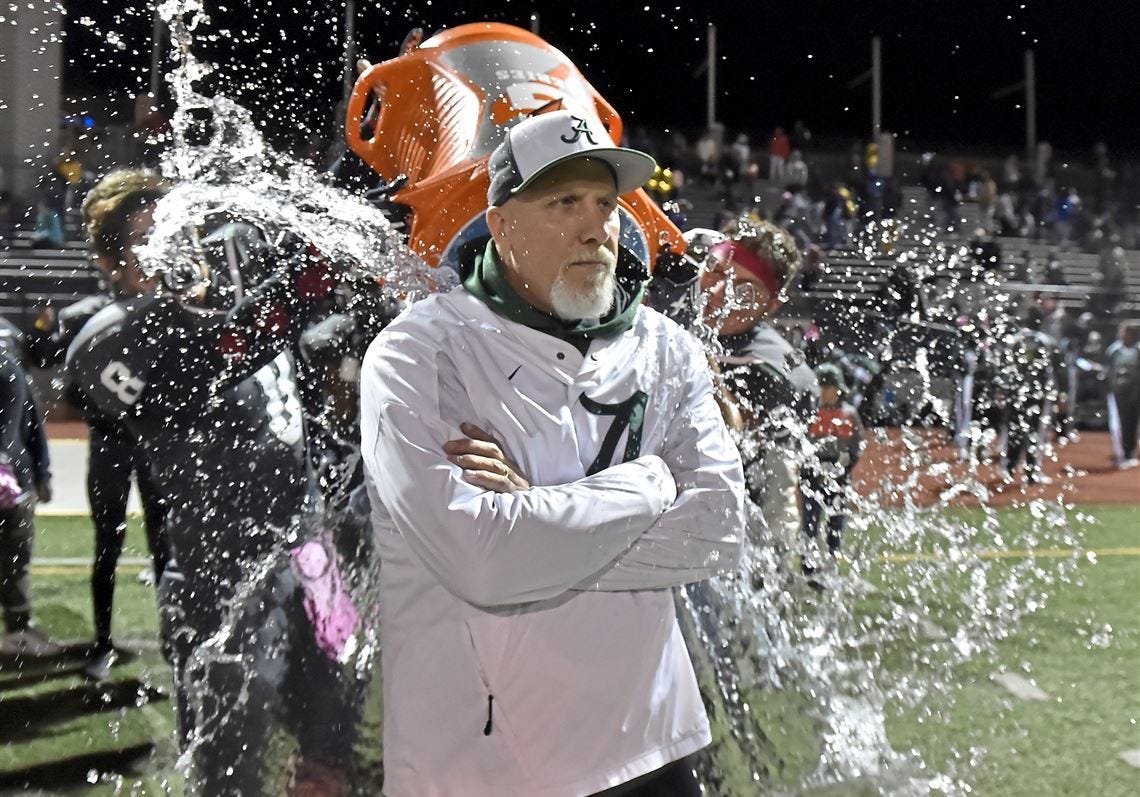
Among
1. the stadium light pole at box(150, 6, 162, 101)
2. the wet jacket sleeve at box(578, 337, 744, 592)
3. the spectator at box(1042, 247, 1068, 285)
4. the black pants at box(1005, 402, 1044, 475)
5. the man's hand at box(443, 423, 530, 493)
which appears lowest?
the spectator at box(1042, 247, 1068, 285)

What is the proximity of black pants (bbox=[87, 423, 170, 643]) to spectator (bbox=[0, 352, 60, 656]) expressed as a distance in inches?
16.9

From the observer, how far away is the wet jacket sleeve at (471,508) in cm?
145

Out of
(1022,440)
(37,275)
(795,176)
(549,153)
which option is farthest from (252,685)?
(795,176)

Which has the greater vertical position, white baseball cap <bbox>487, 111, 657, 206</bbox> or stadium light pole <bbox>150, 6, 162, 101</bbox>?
stadium light pole <bbox>150, 6, 162, 101</bbox>

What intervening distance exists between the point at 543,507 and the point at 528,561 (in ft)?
0.26

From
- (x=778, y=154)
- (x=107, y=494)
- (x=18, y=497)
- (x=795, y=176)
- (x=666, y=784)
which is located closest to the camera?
(x=666, y=784)

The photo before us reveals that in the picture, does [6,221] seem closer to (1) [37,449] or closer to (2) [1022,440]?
(1) [37,449]

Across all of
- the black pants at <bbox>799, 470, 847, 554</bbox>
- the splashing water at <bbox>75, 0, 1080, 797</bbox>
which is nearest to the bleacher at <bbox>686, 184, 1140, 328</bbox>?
the black pants at <bbox>799, 470, 847, 554</bbox>

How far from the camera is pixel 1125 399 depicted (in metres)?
11.6

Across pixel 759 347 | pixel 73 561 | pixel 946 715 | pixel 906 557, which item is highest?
pixel 759 347

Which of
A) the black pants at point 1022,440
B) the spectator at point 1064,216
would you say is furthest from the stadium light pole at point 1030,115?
the black pants at point 1022,440

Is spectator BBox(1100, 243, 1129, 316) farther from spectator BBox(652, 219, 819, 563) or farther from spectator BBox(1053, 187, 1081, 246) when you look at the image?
spectator BBox(652, 219, 819, 563)

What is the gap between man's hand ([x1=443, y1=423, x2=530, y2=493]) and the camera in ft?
4.93

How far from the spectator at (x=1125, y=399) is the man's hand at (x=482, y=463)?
11.8 meters
